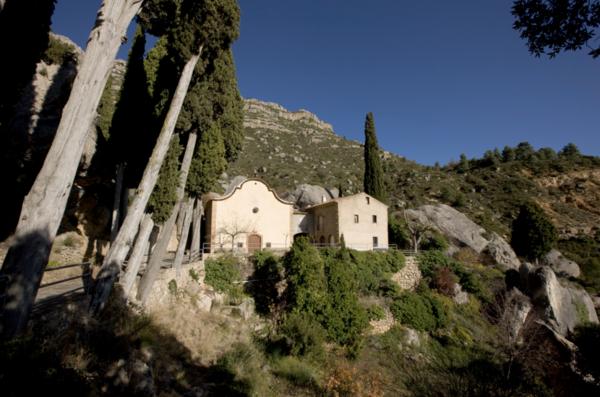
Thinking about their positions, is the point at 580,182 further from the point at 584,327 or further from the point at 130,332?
the point at 130,332


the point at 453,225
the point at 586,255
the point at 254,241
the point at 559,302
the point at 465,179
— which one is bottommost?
the point at 559,302

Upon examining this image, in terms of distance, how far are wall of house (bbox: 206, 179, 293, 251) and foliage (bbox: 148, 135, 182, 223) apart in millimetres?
12867

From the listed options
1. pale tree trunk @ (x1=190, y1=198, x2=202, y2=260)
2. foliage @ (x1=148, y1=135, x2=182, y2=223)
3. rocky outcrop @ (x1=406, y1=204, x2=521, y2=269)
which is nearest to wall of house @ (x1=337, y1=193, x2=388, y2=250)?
rocky outcrop @ (x1=406, y1=204, x2=521, y2=269)

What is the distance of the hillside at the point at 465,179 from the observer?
42.9 m

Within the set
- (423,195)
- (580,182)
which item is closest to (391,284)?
(423,195)

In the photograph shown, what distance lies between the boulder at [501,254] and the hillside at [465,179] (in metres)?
8.29

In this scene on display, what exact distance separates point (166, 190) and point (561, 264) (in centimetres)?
3542

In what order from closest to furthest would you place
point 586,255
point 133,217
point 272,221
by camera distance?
point 133,217 < point 272,221 < point 586,255

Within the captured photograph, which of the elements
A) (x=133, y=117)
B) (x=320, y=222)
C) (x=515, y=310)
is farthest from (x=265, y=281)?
(x=515, y=310)

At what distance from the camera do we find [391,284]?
2161cm

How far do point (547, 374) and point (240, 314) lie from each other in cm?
1640

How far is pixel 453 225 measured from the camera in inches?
1262

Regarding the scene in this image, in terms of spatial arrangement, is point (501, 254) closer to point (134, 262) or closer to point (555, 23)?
point (555, 23)

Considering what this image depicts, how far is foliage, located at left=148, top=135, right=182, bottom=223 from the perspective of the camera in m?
10.5
